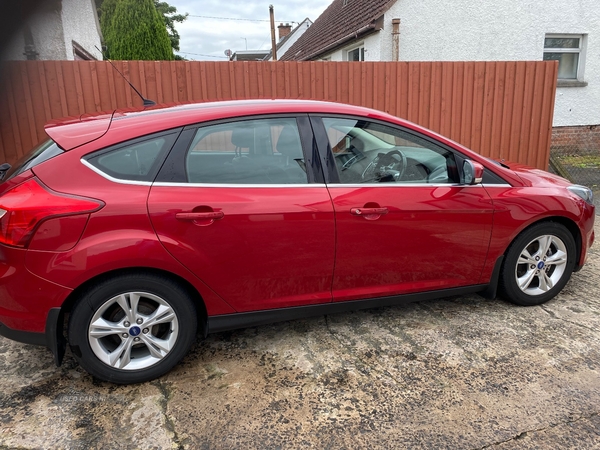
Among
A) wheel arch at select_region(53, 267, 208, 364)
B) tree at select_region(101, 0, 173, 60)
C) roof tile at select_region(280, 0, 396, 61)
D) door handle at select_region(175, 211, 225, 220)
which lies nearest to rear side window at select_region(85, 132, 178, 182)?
door handle at select_region(175, 211, 225, 220)

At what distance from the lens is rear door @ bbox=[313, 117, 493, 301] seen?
112 inches

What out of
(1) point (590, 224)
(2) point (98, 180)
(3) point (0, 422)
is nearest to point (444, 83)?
(1) point (590, 224)

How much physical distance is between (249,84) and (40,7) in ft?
13.8

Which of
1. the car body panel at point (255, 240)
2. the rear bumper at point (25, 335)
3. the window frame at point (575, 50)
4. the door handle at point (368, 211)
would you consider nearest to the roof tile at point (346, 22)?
the window frame at point (575, 50)

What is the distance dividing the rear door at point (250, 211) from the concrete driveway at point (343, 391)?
42cm

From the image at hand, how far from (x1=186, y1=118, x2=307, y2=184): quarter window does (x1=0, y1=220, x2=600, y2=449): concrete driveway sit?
1.14 metres

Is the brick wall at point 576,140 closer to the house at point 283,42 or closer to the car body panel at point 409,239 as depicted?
the car body panel at point 409,239

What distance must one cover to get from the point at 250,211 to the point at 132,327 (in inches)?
36.0

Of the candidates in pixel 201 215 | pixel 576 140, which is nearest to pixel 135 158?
pixel 201 215

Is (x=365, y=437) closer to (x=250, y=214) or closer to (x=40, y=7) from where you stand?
(x=250, y=214)

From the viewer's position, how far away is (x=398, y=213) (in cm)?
291

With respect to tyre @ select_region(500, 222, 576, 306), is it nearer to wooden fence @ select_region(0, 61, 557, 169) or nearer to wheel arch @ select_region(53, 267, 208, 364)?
wheel arch @ select_region(53, 267, 208, 364)

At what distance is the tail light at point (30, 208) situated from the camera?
2256 millimetres

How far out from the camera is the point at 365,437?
7.23ft
